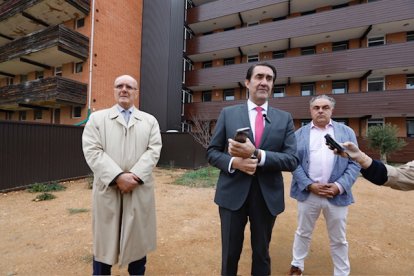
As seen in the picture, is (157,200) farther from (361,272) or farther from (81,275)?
(361,272)

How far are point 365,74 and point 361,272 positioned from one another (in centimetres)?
1747

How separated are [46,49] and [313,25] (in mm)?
18287

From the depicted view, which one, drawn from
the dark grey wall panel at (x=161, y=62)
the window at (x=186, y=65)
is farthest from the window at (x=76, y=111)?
the window at (x=186, y=65)

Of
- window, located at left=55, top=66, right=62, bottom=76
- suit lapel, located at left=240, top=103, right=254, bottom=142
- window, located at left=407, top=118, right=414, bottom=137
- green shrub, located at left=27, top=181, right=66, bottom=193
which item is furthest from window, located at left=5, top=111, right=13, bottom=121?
window, located at left=407, top=118, right=414, bottom=137

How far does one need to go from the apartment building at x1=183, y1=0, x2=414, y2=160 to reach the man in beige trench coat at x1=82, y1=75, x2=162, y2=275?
16.4 m

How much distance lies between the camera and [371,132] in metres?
13.6

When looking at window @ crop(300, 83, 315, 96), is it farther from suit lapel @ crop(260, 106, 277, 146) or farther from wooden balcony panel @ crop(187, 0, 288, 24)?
suit lapel @ crop(260, 106, 277, 146)

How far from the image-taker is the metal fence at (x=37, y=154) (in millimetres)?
6745

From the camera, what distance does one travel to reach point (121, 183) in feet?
7.19

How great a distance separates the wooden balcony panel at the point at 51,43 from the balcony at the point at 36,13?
5.77 feet

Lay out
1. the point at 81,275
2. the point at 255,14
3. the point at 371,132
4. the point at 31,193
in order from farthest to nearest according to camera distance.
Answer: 1. the point at 255,14
2. the point at 371,132
3. the point at 31,193
4. the point at 81,275

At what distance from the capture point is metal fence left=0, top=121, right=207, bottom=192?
266 inches

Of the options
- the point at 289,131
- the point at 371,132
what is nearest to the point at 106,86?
the point at 289,131

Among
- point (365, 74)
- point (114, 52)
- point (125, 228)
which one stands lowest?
point (125, 228)
